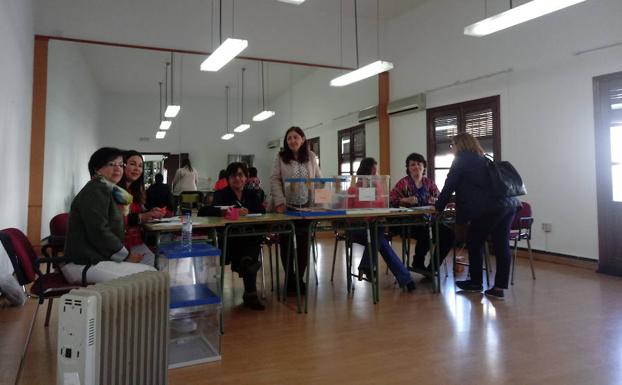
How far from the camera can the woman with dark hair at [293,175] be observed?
3496mm

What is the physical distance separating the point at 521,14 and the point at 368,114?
4.02 m

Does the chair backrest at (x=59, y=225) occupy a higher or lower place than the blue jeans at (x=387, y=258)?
higher

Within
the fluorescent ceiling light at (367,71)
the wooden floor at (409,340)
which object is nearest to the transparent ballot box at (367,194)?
the wooden floor at (409,340)

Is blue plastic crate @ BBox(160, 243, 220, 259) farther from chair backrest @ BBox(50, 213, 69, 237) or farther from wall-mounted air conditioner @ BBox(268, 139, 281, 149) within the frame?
wall-mounted air conditioner @ BBox(268, 139, 281, 149)

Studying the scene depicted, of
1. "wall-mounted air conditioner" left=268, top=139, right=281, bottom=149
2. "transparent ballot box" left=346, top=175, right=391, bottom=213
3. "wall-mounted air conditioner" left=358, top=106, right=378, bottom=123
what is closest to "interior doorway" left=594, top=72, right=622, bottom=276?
"transparent ballot box" left=346, top=175, right=391, bottom=213

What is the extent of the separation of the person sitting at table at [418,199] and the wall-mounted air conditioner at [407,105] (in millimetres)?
2830

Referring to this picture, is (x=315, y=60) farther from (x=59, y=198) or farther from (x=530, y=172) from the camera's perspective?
(x=59, y=198)

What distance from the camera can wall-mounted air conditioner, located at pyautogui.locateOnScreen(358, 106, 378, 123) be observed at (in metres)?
7.45

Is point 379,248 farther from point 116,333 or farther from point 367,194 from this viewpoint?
point 116,333

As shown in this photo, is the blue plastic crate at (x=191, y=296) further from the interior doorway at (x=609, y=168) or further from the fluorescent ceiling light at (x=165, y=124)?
the fluorescent ceiling light at (x=165, y=124)

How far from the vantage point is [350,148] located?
26.1 ft

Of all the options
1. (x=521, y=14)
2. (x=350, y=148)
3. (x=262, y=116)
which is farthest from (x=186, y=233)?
(x=350, y=148)

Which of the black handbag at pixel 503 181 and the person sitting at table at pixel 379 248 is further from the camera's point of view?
the person sitting at table at pixel 379 248

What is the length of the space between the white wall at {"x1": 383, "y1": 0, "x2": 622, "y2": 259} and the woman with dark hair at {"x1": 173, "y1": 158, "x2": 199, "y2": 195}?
3.84 meters
